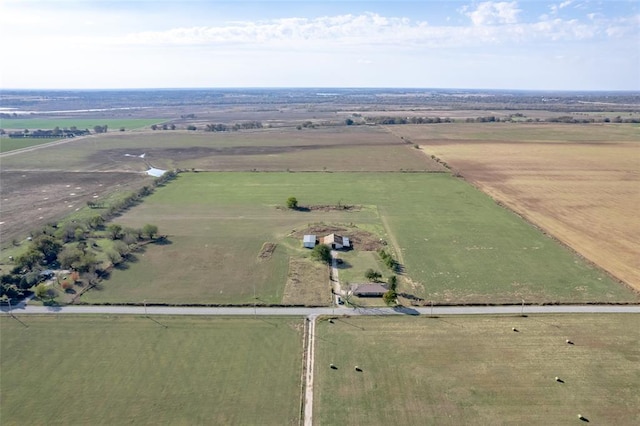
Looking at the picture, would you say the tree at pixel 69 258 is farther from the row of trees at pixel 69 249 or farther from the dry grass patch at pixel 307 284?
the dry grass patch at pixel 307 284

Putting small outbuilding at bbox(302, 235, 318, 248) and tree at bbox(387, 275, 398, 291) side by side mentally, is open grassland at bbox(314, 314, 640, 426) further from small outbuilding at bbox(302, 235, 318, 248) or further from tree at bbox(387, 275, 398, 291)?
small outbuilding at bbox(302, 235, 318, 248)

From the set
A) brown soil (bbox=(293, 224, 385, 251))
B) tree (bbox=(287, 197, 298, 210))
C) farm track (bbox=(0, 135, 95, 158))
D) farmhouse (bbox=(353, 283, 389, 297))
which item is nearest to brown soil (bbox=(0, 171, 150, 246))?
farm track (bbox=(0, 135, 95, 158))

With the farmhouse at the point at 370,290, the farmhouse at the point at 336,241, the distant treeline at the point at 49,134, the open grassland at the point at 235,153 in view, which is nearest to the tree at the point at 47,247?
the farmhouse at the point at 336,241

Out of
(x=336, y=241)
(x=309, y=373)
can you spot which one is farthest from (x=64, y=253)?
(x=309, y=373)

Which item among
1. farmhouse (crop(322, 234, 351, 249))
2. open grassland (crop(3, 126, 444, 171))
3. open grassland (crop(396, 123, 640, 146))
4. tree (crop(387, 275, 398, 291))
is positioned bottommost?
tree (crop(387, 275, 398, 291))

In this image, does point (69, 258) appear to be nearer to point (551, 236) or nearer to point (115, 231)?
point (115, 231)
